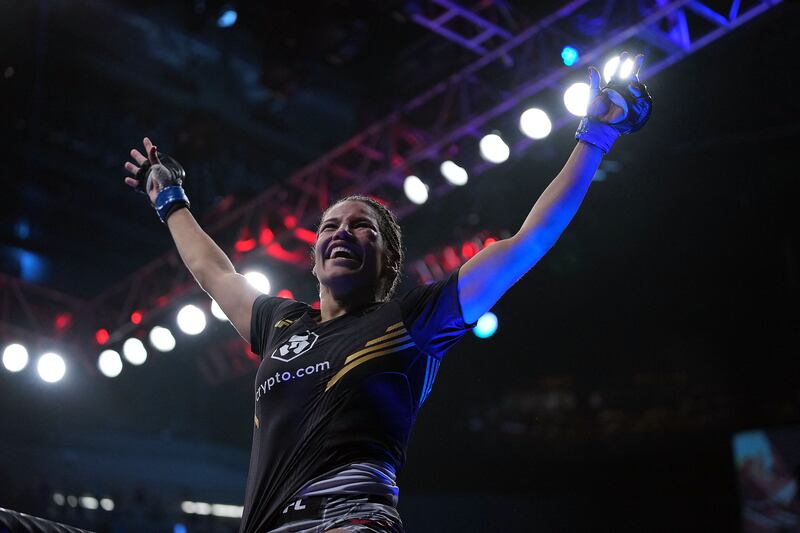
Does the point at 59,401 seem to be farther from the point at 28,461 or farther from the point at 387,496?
the point at 387,496

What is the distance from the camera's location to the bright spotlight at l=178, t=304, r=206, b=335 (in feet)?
31.0

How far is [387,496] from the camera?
1906 mm

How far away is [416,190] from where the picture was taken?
7902 millimetres

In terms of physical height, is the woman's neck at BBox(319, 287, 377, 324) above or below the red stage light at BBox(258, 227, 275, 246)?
below

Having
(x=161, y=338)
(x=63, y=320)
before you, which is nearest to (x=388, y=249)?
(x=161, y=338)

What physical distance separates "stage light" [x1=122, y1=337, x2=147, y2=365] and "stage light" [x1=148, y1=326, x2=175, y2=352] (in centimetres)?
18

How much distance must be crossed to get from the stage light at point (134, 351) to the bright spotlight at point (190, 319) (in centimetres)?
68

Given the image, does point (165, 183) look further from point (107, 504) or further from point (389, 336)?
point (107, 504)

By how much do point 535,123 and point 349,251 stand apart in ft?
17.2

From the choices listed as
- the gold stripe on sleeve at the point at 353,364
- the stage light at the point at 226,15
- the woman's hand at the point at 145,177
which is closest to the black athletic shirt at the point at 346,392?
the gold stripe on sleeve at the point at 353,364

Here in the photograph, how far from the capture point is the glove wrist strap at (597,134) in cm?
224

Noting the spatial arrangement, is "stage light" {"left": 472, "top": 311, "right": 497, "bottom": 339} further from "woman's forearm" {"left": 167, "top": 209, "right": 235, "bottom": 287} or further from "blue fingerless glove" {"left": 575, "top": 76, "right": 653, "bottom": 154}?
"blue fingerless glove" {"left": 575, "top": 76, "right": 653, "bottom": 154}

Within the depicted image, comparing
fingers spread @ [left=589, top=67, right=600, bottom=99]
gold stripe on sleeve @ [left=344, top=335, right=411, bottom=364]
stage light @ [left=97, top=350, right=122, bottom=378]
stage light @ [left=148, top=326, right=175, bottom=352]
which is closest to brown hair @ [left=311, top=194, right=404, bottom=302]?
gold stripe on sleeve @ [left=344, top=335, right=411, bottom=364]

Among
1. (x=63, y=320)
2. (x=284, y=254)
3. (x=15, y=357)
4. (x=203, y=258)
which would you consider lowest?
(x=203, y=258)
